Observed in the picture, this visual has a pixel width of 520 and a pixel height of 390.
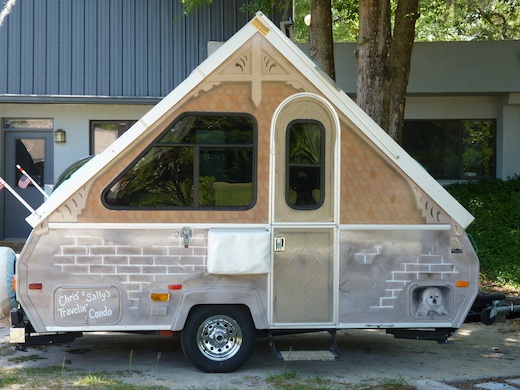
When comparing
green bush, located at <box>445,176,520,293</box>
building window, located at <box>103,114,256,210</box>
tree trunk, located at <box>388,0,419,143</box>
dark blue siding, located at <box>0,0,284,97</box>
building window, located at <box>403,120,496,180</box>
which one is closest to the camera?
building window, located at <box>103,114,256,210</box>

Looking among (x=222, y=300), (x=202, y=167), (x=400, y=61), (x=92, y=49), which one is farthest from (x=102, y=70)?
(x=222, y=300)

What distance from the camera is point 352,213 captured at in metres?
7.10

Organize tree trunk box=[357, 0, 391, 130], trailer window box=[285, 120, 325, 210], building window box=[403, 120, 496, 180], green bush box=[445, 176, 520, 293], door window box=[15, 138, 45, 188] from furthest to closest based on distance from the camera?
Result: 1. building window box=[403, 120, 496, 180]
2. door window box=[15, 138, 45, 188]
3. green bush box=[445, 176, 520, 293]
4. tree trunk box=[357, 0, 391, 130]
5. trailer window box=[285, 120, 325, 210]

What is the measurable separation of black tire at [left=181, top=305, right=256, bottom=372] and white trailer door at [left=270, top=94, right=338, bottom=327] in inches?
11.4

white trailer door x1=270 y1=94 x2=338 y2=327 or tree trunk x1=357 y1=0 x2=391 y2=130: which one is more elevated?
tree trunk x1=357 y1=0 x2=391 y2=130

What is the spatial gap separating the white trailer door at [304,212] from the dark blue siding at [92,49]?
9023 millimetres

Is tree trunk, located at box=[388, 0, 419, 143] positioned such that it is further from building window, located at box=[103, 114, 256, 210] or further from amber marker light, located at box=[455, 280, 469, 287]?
building window, located at box=[103, 114, 256, 210]

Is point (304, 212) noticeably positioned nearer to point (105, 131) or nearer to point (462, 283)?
point (462, 283)

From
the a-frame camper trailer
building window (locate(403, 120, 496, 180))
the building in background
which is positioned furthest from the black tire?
building window (locate(403, 120, 496, 180))

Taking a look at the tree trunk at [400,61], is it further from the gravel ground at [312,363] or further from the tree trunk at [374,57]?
the gravel ground at [312,363]

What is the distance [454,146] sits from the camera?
17.5 meters

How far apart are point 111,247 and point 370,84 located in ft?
17.4

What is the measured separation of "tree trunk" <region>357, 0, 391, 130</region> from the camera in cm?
1089

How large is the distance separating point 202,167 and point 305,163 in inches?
36.3
